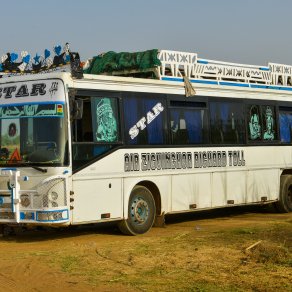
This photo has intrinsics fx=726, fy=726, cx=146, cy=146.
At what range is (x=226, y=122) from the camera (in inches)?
655

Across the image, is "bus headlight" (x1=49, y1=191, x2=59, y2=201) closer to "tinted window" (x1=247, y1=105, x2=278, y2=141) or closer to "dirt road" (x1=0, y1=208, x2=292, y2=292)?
"dirt road" (x1=0, y1=208, x2=292, y2=292)

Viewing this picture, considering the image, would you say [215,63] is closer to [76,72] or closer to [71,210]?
[76,72]

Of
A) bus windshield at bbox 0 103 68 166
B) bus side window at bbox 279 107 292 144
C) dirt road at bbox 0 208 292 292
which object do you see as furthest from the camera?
bus side window at bbox 279 107 292 144

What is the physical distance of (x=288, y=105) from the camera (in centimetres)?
1900

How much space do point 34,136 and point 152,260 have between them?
11.6 feet

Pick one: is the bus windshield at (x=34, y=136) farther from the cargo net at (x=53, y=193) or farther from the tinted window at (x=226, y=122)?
the tinted window at (x=226, y=122)

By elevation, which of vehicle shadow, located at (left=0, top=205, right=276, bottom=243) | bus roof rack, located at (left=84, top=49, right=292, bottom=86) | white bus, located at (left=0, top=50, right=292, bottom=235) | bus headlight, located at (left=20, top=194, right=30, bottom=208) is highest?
bus roof rack, located at (left=84, top=49, right=292, bottom=86)

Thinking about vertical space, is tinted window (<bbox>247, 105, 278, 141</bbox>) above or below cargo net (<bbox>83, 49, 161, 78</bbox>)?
below

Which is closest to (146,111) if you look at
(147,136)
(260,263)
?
(147,136)

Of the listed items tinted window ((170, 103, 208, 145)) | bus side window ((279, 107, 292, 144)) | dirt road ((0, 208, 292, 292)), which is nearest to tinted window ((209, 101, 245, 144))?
tinted window ((170, 103, 208, 145))

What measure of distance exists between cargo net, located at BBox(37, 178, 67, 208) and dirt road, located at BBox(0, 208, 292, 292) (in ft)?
2.47

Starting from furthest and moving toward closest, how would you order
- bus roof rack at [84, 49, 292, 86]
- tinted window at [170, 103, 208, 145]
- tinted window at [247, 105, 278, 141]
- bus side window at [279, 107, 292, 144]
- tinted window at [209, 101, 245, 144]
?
bus side window at [279, 107, 292, 144] < tinted window at [247, 105, 278, 141] < tinted window at [209, 101, 245, 144] < bus roof rack at [84, 49, 292, 86] < tinted window at [170, 103, 208, 145]

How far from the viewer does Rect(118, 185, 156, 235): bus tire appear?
14211 mm

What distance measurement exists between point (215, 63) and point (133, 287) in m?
9.27
